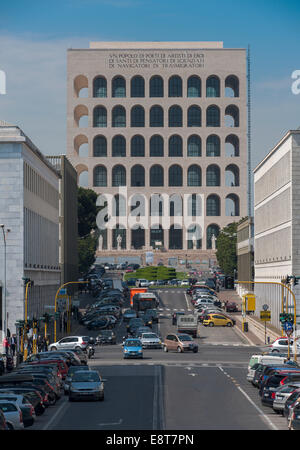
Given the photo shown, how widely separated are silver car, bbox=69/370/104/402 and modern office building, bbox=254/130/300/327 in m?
46.0

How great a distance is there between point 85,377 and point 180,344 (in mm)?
34366

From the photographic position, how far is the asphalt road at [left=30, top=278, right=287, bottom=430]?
1329 inches

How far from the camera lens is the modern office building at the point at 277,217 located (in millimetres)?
89125

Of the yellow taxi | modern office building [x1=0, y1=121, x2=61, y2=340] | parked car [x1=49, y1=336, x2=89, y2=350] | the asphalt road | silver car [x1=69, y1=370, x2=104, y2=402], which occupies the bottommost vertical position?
the asphalt road

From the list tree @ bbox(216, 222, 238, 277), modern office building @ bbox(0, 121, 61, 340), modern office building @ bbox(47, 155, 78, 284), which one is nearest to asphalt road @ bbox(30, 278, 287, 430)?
modern office building @ bbox(0, 121, 61, 340)

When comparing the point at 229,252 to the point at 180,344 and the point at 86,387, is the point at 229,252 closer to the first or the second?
the point at 180,344

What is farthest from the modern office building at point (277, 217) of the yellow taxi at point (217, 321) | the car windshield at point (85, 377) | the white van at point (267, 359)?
the car windshield at point (85, 377)

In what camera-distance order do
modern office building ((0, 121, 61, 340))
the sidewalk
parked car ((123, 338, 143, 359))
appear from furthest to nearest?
the sidewalk
modern office building ((0, 121, 61, 340))
parked car ((123, 338, 143, 359))

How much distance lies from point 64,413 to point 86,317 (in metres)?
65.9

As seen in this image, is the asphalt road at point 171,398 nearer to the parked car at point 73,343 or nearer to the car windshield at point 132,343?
the car windshield at point 132,343

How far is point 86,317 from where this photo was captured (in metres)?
103

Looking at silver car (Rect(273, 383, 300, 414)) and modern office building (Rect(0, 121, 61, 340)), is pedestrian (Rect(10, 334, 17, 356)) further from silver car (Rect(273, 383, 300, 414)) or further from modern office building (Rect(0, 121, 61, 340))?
silver car (Rect(273, 383, 300, 414))
